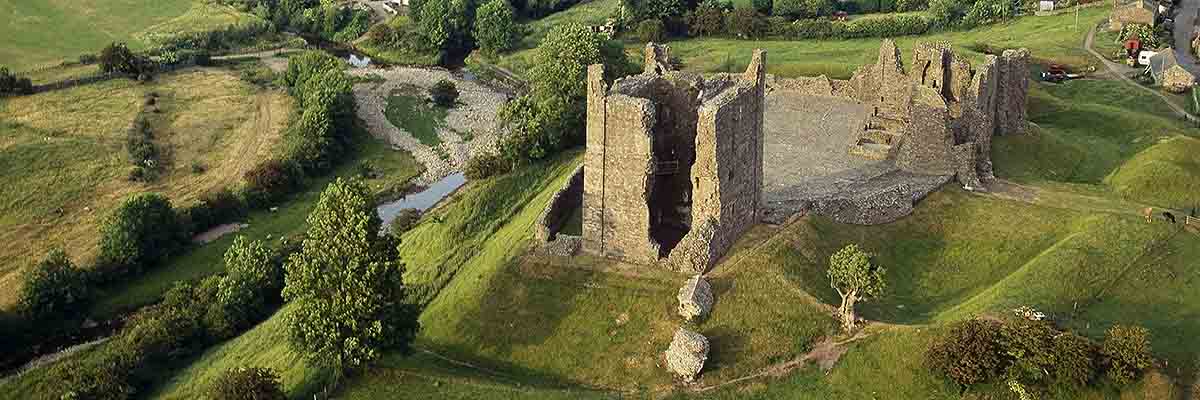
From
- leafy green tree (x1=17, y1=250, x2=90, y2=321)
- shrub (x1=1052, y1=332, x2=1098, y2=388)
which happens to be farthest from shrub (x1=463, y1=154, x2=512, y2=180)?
shrub (x1=1052, y1=332, x2=1098, y2=388)

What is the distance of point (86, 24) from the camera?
447 feet

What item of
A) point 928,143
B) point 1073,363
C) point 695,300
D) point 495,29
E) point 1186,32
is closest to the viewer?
point 1073,363

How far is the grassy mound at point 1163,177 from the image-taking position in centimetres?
6819

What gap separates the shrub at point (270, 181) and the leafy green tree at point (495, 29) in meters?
43.8

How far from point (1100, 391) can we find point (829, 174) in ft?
91.0

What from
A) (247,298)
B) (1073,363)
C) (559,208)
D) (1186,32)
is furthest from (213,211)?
(1186,32)

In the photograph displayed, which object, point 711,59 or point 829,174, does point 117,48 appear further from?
point 829,174

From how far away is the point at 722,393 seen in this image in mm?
47250

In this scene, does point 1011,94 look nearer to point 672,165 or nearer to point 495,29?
point 672,165

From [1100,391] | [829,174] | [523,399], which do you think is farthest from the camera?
[829,174]

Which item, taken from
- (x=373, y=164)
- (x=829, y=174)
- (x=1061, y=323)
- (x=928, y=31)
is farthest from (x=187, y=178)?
(x=928, y=31)

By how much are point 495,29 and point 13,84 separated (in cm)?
4927

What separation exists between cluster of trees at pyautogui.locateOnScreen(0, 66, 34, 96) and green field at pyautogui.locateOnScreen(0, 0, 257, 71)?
6343 millimetres

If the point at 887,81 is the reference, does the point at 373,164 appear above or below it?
below
